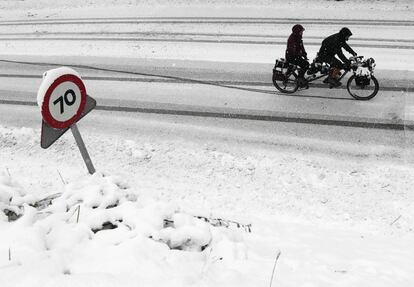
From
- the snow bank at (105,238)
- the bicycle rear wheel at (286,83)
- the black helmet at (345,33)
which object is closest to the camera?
the snow bank at (105,238)

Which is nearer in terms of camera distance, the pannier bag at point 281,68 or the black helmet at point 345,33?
the black helmet at point 345,33

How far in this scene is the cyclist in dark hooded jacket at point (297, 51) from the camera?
883cm

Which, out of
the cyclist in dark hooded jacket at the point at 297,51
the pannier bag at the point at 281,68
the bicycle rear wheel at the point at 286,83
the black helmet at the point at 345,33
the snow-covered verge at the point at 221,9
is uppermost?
the snow-covered verge at the point at 221,9

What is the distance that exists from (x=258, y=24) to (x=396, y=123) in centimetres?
881

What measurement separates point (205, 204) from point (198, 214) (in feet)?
2.03

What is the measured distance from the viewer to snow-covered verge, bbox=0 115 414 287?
11.5 feet

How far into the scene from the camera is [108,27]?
17.0 m

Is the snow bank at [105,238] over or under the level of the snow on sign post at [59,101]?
under

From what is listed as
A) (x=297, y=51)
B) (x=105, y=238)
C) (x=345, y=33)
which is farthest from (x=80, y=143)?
(x=345, y=33)

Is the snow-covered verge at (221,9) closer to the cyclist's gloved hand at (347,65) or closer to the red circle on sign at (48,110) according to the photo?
the cyclist's gloved hand at (347,65)

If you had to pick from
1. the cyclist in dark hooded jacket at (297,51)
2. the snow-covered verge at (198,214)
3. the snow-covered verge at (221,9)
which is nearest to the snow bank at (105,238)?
the snow-covered verge at (198,214)

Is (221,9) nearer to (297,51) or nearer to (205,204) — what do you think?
(297,51)

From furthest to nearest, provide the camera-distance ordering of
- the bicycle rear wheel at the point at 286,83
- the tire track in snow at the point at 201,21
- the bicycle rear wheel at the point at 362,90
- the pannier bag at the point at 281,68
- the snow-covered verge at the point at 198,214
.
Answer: the tire track in snow at the point at 201,21 < the bicycle rear wheel at the point at 286,83 < the pannier bag at the point at 281,68 < the bicycle rear wheel at the point at 362,90 < the snow-covered verge at the point at 198,214

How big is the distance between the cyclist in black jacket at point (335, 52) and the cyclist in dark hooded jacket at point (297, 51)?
1.30ft
